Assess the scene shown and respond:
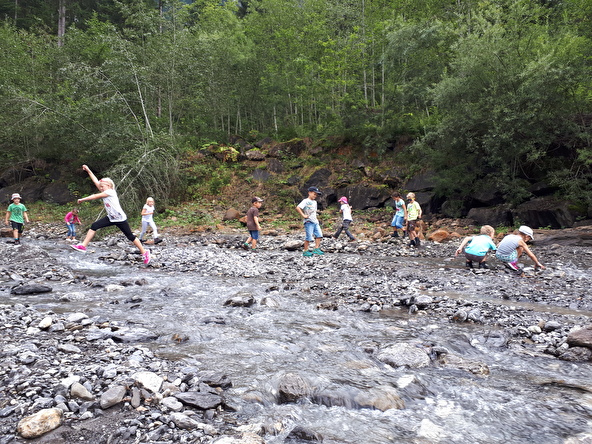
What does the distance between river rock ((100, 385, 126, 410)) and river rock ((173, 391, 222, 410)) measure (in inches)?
18.5

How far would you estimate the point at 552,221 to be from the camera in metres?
17.6

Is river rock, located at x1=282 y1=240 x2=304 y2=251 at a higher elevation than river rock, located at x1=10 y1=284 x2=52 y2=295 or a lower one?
lower

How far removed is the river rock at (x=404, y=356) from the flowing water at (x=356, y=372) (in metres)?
0.16

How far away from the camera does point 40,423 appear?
→ 2.90 m

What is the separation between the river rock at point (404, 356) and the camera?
472 centimetres

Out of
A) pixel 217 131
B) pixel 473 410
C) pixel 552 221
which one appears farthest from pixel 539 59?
pixel 217 131

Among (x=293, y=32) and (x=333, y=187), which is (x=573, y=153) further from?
(x=293, y=32)

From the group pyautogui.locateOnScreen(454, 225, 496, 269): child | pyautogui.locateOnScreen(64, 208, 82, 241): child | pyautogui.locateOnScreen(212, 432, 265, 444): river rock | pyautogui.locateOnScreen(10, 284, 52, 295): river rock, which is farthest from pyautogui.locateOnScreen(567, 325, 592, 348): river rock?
pyautogui.locateOnScreen(64, 208, 82, 241): child

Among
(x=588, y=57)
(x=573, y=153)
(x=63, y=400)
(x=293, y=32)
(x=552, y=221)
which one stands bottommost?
(x=552, y=221)

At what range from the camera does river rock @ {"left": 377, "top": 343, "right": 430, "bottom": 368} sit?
15.5 ft

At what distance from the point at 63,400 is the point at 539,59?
2098 cm

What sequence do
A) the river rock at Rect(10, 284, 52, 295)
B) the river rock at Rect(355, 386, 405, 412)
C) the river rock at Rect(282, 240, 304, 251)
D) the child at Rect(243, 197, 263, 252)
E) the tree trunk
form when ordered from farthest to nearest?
the tree trunk → the river rock at Rect(282, 240, 304, 251) → the child at Rect(243, 197, 263, 252) → the river rock at Rect(10, 284, 52, 295) → the river rock at Rect(355, 386, 405, 412)

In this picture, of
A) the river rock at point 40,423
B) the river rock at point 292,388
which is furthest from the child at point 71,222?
the river rock at point 292,388

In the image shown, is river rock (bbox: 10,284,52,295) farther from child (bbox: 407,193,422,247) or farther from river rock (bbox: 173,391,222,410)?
child (bbox: 407,193,422,247)
